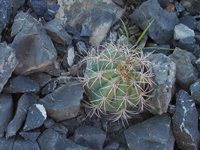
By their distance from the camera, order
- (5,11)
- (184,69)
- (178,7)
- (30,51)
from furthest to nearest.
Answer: (178,7)
(184,69)
(5,11)
(30,51)

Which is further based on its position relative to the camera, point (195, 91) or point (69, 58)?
point (69, 58)

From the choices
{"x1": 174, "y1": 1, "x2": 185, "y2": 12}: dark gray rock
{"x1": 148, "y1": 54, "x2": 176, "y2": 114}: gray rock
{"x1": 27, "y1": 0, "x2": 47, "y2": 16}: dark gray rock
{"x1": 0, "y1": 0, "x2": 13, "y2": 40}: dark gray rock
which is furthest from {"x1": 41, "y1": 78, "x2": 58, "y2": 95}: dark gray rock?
{"x1": 174, "y1": 1, "x2": 185, "y2": 12}: dark gray rock

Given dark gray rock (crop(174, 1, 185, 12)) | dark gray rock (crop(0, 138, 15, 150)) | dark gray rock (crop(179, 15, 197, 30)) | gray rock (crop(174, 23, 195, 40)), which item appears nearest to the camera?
dark gray rock (crop(0, 138, 15, 150))

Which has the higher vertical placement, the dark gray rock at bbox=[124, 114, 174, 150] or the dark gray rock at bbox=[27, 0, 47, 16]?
the dark gray rock at bbox=[27, 0, 47, 16]

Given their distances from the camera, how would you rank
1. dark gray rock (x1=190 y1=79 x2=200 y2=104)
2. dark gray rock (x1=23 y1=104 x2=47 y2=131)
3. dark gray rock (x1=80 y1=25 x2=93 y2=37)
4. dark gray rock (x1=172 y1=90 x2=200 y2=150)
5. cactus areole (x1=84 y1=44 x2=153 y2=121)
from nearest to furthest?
dark gray rock (x1=23 y1=104 x2=47 y2=131) → cactus areole (x1=84 y1=44 x2=153 y2=121) → dark gray rock (x1=172 y1=90 x2=200 y2=150) → dark gray rock (x1=190 y1=79 x2=200 y2=104) → dark gray rock (x1=80 y1=25 x2=93 y2=37)

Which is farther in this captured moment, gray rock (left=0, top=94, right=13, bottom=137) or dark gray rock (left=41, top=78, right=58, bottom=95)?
dark gray rock (left=41, top=78, right=58, bottom=95)

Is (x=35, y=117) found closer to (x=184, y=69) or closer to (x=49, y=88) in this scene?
(x=49, y=88)

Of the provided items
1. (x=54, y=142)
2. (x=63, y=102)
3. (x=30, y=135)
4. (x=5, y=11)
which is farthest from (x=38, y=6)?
(x=54, y=142)

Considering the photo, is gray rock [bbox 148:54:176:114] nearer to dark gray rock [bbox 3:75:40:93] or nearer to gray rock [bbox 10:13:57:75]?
gray rock [bbox 10:13:57:75]
